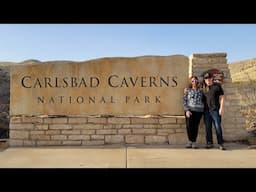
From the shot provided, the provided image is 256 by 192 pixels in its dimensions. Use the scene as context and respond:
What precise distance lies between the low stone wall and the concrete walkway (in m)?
0.34

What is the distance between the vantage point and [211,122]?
→ 793 cm

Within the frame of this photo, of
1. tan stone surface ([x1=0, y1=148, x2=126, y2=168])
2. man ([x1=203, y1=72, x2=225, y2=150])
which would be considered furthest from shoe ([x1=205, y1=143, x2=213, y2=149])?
tan stone surface ([x1=0, y1=148, x2=126, y2=168])

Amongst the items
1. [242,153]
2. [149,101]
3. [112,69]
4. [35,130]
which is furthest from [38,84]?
[242,153]

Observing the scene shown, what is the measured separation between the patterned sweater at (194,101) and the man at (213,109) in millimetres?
114

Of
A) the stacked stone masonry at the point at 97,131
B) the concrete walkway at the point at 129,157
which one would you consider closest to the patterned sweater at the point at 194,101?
the stacked stone masonry at the point at 97,131

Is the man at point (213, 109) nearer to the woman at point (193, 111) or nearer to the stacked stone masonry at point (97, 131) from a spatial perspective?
the woman at point (193, 111)

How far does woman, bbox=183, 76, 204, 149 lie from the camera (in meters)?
7.88

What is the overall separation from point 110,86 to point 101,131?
98 centimetres

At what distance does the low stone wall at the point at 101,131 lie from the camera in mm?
8344

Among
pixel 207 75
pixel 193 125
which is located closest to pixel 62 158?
pixel 193 125
